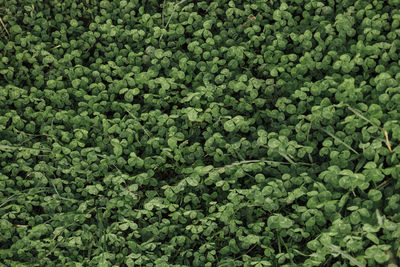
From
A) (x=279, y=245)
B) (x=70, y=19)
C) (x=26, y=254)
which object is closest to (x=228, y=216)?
(x=279, y=245)

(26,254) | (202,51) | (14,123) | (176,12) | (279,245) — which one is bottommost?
(26,254)

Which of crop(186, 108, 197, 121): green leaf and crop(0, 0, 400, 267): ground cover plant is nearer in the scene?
crop(0, 0, 400, 267): ground cover plant

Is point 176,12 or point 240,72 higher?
point 176,12

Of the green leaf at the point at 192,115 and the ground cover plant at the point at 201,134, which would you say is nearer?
the ground cover plant at the point at 201,134

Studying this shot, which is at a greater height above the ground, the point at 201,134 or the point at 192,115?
the point at 192,115

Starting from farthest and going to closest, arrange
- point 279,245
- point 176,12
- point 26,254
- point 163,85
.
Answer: point 176,12
point 163,85
point 26,254
point 279,245

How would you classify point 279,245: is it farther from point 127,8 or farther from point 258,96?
point 127,8

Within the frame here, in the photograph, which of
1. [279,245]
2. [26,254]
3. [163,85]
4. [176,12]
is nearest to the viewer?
[279,245]

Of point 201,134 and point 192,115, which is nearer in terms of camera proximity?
point 192,115
